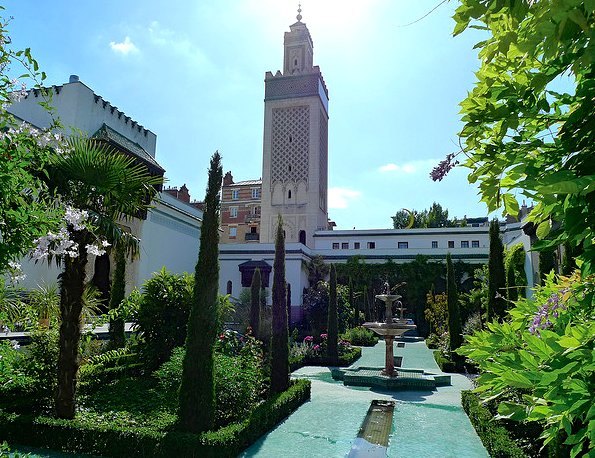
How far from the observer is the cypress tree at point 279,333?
9977 mm

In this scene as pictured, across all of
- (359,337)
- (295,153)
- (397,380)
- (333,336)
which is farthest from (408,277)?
(397,380)

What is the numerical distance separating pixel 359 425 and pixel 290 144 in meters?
33.0

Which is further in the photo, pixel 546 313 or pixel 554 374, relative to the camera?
pixel 546 313

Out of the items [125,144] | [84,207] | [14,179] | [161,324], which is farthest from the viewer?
[125,144]

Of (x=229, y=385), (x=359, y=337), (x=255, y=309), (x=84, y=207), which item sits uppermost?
(x=84, y=207)

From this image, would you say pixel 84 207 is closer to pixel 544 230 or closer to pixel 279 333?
pixel 279 333

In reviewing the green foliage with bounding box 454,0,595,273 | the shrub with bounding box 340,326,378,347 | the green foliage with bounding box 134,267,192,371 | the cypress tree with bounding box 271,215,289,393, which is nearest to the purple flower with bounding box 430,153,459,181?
the green foliage with bounding box 454,0,595,273

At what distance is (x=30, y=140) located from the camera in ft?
10.0

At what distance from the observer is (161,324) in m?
11.2

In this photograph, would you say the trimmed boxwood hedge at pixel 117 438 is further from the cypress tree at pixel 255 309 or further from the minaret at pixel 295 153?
the minaret at pixel 295 153

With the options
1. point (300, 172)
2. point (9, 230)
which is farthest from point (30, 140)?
point (300, 172)

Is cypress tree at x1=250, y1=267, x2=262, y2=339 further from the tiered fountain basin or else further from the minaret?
the minaret

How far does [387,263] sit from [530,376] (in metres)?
32.1

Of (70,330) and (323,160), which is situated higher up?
(323,160)
